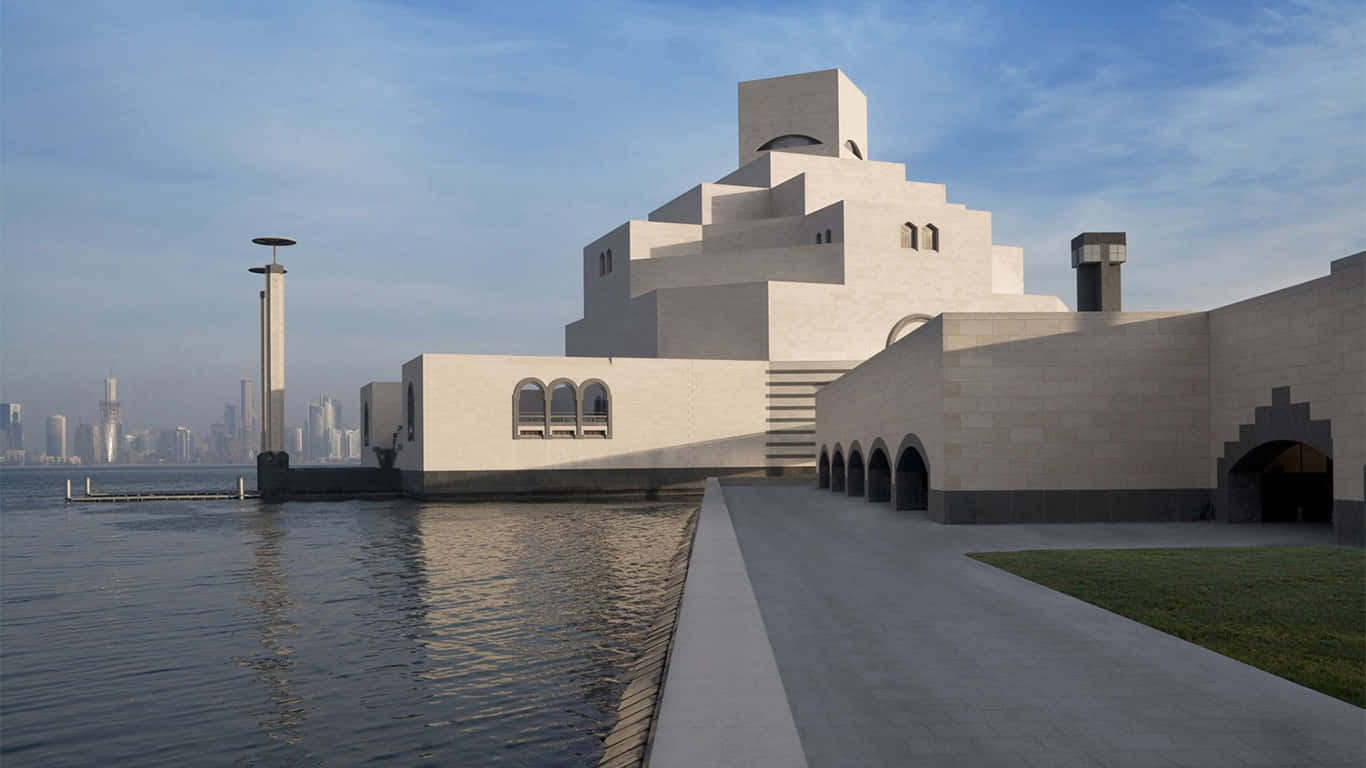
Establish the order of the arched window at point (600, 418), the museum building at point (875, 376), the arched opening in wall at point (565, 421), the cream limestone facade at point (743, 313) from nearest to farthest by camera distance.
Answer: the museum building at point (875, 376)
the cream limestone facade at point (743, 313)
the arched opening in wall at point (565, 421)
the arched window at point (600, 418)

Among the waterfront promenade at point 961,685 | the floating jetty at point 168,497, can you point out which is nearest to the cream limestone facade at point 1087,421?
the waterfront promenade at point 961,685

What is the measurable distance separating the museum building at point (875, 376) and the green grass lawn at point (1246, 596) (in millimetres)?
3524

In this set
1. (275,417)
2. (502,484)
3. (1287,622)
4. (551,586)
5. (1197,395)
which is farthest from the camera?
(275,417)

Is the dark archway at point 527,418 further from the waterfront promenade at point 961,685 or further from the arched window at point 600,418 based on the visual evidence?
the waterfront promenade at point 961,685

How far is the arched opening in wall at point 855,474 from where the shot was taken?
103 feet

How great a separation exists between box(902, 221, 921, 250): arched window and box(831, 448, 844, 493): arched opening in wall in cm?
1929

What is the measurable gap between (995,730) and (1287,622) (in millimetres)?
4558

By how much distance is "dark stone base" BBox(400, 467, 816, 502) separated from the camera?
145ft

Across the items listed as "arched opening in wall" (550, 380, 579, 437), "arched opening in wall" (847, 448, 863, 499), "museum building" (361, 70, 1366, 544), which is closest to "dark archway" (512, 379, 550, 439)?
"museum building" (361, 70, 1366, 544)

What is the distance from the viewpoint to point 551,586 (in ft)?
53.2

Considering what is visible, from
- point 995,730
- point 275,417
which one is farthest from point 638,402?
point 995,730

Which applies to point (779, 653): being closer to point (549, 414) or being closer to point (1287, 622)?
point (1287, 622)

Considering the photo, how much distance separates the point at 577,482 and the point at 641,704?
38495 mm

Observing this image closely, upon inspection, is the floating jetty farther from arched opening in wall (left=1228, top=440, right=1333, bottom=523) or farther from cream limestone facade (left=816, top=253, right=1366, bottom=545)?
arched opening in wall (left=1228, top=440, right=1333, bottom=523)
